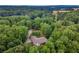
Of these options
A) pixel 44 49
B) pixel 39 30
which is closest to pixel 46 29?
pixel 39 30

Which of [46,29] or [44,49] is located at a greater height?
[46,29]

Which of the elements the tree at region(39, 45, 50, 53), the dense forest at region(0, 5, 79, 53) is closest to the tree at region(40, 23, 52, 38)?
the dense forest at region(0, 5, 79, 53)

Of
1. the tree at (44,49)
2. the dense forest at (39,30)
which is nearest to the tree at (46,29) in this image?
the dense forest at (39,30)

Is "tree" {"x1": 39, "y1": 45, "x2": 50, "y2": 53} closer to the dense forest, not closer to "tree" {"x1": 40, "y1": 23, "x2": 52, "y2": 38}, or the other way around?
the dense forest

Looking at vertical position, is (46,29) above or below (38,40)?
above

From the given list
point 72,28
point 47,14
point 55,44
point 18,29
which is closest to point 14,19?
point 18,29

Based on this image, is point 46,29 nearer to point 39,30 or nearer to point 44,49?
point 39,30
